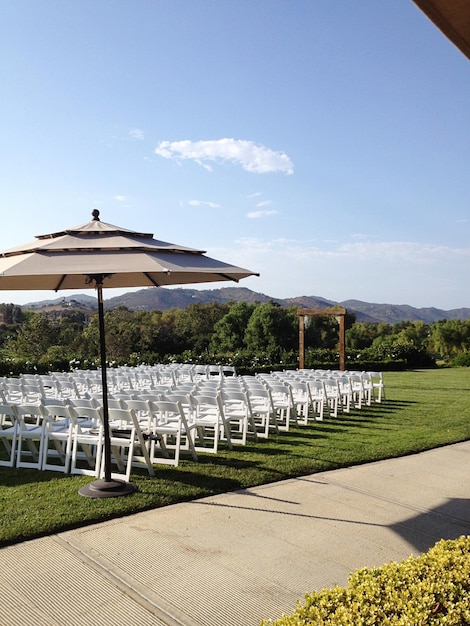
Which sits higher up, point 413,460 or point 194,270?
point 194,270

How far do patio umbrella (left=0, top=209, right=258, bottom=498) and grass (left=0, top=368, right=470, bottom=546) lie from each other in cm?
44

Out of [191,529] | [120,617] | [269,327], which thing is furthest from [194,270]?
[269,327]

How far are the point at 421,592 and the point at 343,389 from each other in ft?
36.5

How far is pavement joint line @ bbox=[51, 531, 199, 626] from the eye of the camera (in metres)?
3.69

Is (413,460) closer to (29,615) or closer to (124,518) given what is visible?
(124,518)

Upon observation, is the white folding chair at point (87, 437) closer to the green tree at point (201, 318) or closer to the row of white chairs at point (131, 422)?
the row of white chairs at point (131, 422)

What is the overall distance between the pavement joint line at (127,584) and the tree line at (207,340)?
47.4ft

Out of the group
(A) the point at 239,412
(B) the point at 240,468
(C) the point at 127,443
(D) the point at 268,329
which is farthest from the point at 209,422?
(D) the point at 268,329

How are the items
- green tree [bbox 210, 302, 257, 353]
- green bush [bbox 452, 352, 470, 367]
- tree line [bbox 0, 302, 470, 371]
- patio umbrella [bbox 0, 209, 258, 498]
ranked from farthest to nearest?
green tree [bbox 210, 302, 257, 353]
green bush [bbox 452, 352, 470, 367]
tree line [bbox 0, 302, 470, 371]
patio umbrella [bbox 0, 209, 258, 498]

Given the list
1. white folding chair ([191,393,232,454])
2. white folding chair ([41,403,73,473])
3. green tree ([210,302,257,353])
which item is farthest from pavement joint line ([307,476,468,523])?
green tree ([210,302,257,353])

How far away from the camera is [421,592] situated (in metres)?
2.80

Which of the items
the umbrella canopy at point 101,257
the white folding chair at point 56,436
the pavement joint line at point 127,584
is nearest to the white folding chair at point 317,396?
the white folding chair at point 56,436

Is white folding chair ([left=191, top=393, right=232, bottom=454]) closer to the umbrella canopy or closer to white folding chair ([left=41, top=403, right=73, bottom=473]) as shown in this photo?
white folding chair ([left=41, top=403, right=73, bottom=473])

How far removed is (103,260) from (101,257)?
0.27 ft
